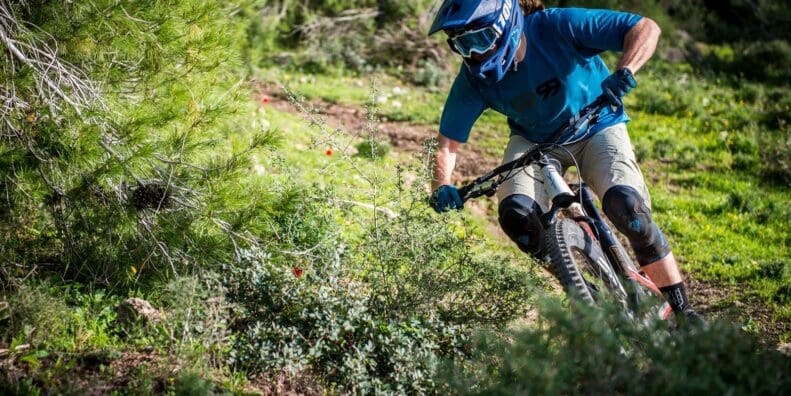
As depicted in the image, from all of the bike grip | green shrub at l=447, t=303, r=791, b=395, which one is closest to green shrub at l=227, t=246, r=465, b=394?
green shrub at l=447, t=303, r=791, b=395

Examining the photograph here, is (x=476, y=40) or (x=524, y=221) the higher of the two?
(x=476, y=40)

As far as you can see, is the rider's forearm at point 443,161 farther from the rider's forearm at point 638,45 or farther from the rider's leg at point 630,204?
the rider's forearm at point 638,45

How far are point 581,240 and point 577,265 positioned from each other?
129mm

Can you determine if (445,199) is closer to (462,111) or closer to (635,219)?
(462,111)

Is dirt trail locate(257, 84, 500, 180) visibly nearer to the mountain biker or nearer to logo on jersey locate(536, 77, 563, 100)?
the mountain biker

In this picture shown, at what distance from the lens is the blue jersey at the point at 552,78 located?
396cm

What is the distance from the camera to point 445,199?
3697mm

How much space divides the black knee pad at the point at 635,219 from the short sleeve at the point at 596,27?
0.84m

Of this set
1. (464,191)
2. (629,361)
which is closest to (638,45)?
(464,191)

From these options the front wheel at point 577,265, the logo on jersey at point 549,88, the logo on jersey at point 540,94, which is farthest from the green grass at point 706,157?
the front wheel at point 577,265

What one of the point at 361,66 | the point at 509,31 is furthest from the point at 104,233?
the point at 361,66

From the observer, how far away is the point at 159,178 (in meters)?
3.79

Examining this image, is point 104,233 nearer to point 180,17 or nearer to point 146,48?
point 146,48

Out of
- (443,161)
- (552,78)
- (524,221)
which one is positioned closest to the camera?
(524,221)
